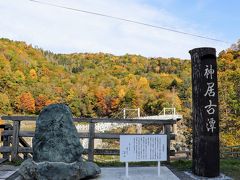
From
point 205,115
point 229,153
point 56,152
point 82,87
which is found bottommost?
point 229,153

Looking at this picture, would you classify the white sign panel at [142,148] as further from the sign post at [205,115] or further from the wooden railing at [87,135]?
the wooden railing at [87,135]

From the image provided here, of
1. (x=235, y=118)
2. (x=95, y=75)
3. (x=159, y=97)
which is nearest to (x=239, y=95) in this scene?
(x=235, y=118)

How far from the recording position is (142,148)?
5.31m

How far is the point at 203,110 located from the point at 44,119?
2.94 metres

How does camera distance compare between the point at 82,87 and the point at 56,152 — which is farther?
the point at 82,87

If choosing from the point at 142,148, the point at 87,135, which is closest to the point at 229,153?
the point at 87,135

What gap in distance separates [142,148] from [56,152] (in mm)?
1511

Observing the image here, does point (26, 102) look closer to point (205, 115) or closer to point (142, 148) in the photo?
point (142, 148)

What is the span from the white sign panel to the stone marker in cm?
63

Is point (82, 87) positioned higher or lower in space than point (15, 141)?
higher

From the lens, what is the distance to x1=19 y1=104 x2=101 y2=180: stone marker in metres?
4.73

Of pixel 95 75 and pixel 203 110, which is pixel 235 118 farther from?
pixel 95 75

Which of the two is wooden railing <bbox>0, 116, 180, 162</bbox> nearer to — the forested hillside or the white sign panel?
the white sign panel

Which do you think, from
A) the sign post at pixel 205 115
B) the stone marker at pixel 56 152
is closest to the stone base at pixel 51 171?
the stone marker at pixel 56 152
